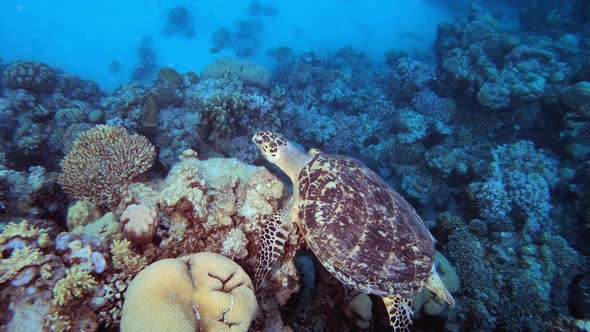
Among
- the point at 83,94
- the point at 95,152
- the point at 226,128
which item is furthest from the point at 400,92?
the point at 83,94

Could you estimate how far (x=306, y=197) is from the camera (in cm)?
357

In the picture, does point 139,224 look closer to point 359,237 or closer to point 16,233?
point 16,233

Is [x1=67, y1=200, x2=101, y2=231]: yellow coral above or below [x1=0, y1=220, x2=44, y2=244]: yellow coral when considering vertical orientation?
below


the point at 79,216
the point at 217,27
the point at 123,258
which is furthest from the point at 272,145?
the point at 217,27

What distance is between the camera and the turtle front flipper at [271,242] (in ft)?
10.1

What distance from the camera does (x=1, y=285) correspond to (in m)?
1.97

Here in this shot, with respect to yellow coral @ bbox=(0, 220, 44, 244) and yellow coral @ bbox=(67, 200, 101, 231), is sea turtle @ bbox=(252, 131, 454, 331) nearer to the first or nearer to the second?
yellow coral @ bbox=(0, 220, 44, 244)

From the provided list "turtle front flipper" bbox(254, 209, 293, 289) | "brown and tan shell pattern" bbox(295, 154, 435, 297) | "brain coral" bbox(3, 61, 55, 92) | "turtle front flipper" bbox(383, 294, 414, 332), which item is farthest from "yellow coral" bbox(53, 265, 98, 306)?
"brain coral" bbox(3, 61, 55, 92)

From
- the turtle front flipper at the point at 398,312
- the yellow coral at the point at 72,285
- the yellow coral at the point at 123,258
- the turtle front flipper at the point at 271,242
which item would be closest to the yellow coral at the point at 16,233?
the yellow coral at the point at 72,285

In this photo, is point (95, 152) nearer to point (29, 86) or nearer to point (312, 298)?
point (312, 298)

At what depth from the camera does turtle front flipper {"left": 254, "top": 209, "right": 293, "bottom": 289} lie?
3.07 m

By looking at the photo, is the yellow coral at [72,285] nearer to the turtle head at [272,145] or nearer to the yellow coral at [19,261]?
the yellow coral at [19,261]

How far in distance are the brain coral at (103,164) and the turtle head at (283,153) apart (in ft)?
5.58

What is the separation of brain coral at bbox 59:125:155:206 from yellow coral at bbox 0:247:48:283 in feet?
4.84
